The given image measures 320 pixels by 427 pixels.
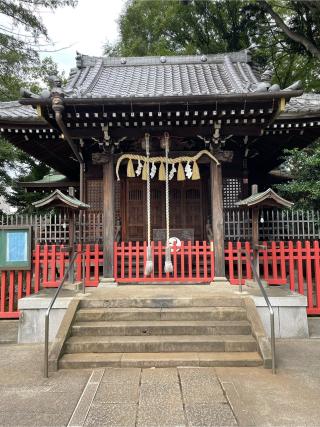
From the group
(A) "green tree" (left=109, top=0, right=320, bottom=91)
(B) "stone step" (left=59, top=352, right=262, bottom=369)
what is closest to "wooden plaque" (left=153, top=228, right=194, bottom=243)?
(B) "stone step" (left=59, top=352, right=262, bottom=369)

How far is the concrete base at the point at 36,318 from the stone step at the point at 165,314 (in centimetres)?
49

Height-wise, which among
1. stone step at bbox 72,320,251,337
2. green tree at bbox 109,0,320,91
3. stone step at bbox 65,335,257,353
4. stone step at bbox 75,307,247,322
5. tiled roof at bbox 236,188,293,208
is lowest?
stone step at bbox 65,335,257,353

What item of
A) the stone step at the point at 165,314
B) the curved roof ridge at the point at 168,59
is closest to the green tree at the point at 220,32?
the curved roof ridge at the point at 168,59

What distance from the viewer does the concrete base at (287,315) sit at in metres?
5.56

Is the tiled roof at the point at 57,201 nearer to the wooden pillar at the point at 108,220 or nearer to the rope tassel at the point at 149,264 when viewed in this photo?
the wooden pillar at the point at 108,220

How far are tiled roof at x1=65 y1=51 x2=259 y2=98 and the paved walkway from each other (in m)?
5.49

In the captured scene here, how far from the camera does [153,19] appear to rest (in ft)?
67.6

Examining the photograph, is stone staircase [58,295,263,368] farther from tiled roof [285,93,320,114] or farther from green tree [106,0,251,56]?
green tree [106,0,251,56]

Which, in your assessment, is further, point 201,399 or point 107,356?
point 107,356

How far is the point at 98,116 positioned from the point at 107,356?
4.64 meters

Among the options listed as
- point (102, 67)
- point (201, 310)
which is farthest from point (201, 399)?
point (102, 67)

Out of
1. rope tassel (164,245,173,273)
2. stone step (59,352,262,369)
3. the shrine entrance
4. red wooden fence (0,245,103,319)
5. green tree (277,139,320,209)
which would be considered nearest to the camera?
stone step (59,352,262,369)

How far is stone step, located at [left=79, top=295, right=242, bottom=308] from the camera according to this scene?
552 cm

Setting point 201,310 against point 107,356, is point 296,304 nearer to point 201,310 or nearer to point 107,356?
point 201,310
